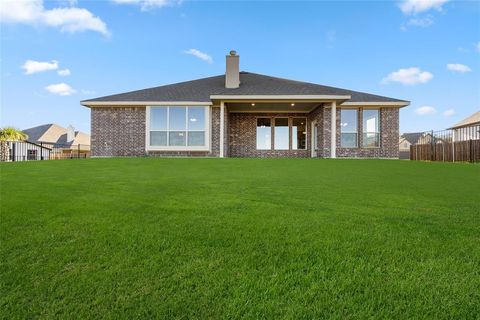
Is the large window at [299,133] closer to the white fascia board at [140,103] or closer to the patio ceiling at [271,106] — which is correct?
the patio ceiling at [271,106]

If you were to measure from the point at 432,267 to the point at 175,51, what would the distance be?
21490 mm

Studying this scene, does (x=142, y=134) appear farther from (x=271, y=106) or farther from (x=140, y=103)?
(x=271, y=106)

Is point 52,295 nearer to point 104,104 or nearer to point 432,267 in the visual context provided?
point 432,267

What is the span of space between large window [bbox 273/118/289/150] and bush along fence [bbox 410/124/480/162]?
23.9 feet

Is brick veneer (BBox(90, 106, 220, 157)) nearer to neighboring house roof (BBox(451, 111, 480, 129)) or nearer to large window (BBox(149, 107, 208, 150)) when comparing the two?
large window (BBox(149, 107, 208, 150))

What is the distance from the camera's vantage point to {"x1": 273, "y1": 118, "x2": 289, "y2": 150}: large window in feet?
60.0

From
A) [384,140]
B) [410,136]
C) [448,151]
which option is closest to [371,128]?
[384,140]

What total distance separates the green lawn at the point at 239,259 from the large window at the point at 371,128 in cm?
1321

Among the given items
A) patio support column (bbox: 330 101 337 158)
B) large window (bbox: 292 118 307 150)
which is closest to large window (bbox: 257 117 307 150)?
large window (bbox: 292 118 307 150)

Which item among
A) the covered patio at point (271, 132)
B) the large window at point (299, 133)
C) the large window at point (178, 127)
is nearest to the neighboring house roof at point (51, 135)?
the large window at point (178, 127)

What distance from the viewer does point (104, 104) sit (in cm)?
1541

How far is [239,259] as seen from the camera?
2.17 m

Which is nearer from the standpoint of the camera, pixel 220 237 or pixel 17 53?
pixel 220 237

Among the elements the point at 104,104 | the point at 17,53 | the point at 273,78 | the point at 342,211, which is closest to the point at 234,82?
the point at 273,78
